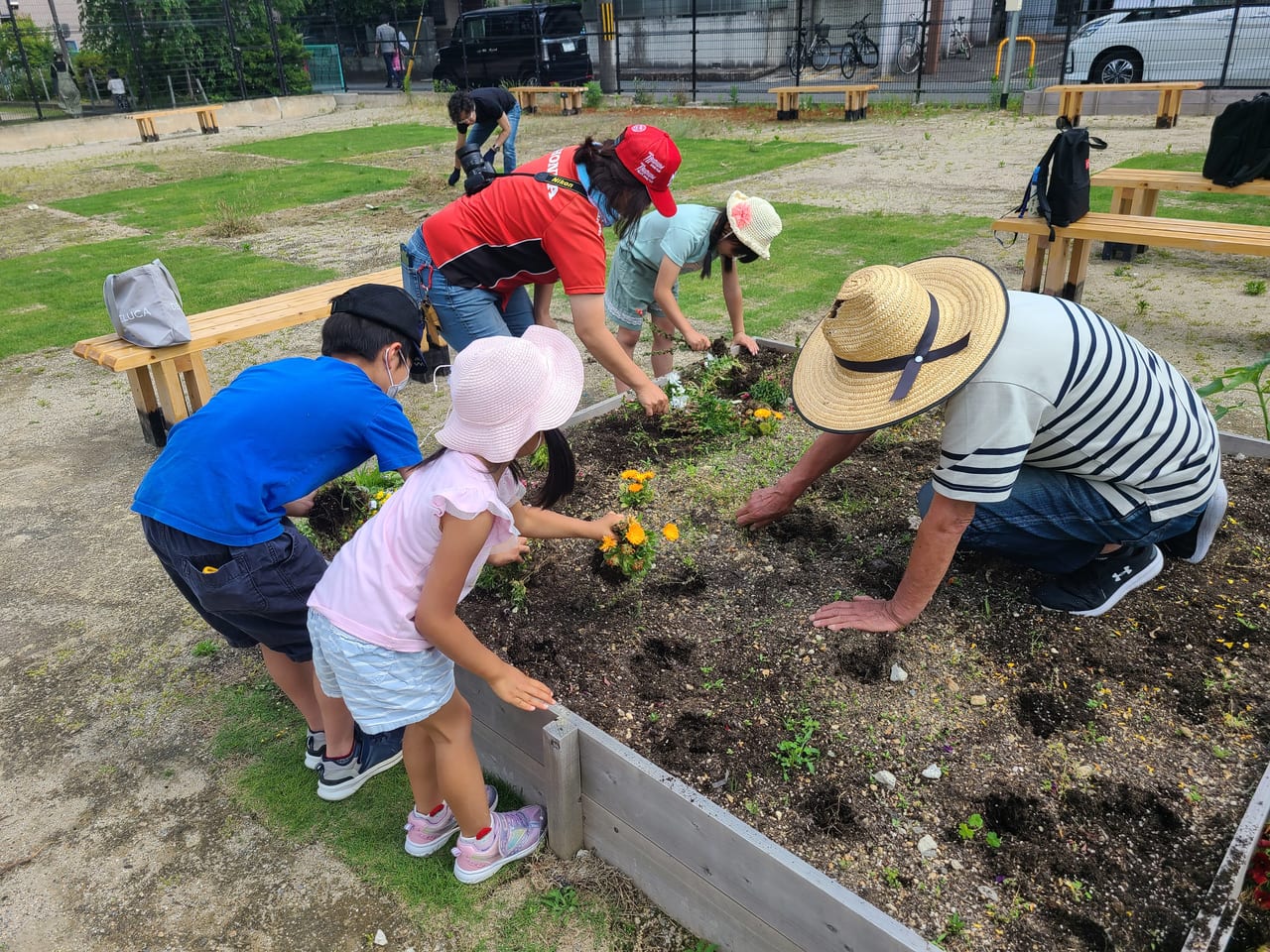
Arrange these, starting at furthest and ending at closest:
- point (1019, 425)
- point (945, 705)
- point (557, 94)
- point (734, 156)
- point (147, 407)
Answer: point (557, 94) → point (734, 156) → point (147, 407) → point (945, 705) → point (1019, 425)

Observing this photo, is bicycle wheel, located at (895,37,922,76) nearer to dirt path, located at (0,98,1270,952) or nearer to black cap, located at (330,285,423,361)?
dirt path, located at (0,98,1270,952)

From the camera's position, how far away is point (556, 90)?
20.1m

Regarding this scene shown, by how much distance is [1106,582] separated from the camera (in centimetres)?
291

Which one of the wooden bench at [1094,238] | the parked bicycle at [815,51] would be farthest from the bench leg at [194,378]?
the parked bicycle at [815,51]

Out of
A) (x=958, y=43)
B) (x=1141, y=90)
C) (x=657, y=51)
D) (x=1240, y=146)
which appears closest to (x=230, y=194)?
(x=1240, y=146)

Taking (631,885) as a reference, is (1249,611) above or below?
above

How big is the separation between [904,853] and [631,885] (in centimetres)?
70

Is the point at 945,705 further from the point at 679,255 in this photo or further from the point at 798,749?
the point at 679,255

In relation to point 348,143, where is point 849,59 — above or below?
above

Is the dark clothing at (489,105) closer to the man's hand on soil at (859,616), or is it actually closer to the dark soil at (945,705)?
→ the dark soil at (945,705)

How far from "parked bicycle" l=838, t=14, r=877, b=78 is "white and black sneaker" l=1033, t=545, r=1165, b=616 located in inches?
858

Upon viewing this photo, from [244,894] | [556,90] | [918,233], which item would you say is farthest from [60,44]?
[244,894]

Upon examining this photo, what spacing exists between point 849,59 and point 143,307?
73.3 feet

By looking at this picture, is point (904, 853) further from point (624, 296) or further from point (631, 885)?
point (624, 296)
